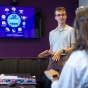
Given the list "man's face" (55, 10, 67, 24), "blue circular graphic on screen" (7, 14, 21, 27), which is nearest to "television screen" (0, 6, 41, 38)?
"blue circular graphic on screen" (7, 14, 21, 27)

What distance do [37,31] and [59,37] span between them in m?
2.05

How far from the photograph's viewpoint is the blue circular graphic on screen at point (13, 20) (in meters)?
4.95

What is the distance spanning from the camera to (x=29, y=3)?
5.15 m

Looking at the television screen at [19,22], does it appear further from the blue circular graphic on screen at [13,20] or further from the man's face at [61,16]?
the man's face at [61,16]

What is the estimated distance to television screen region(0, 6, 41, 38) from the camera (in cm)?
493

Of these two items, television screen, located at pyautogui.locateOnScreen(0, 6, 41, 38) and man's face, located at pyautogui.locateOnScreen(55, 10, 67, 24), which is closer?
man's face, located at pyautogui.locateOnScreen(55, 10, 67, 24)

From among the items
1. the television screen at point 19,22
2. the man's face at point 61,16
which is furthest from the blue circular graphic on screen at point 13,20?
the man's face at point 61,16

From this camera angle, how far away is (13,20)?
4.96 meters

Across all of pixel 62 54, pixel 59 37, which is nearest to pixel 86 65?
pixel 62 54

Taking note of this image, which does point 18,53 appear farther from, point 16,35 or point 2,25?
point 2,25

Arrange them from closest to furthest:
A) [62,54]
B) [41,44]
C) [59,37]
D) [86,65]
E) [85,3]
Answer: [86,65]
[62,54]
[59,37]
[85,3]
[41,44]

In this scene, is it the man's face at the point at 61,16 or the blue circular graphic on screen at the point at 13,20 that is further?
the blue circular graphic on screen at the point at 13,20

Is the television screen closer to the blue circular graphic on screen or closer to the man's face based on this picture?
the blue circular graphic on screen

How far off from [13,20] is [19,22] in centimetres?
14
